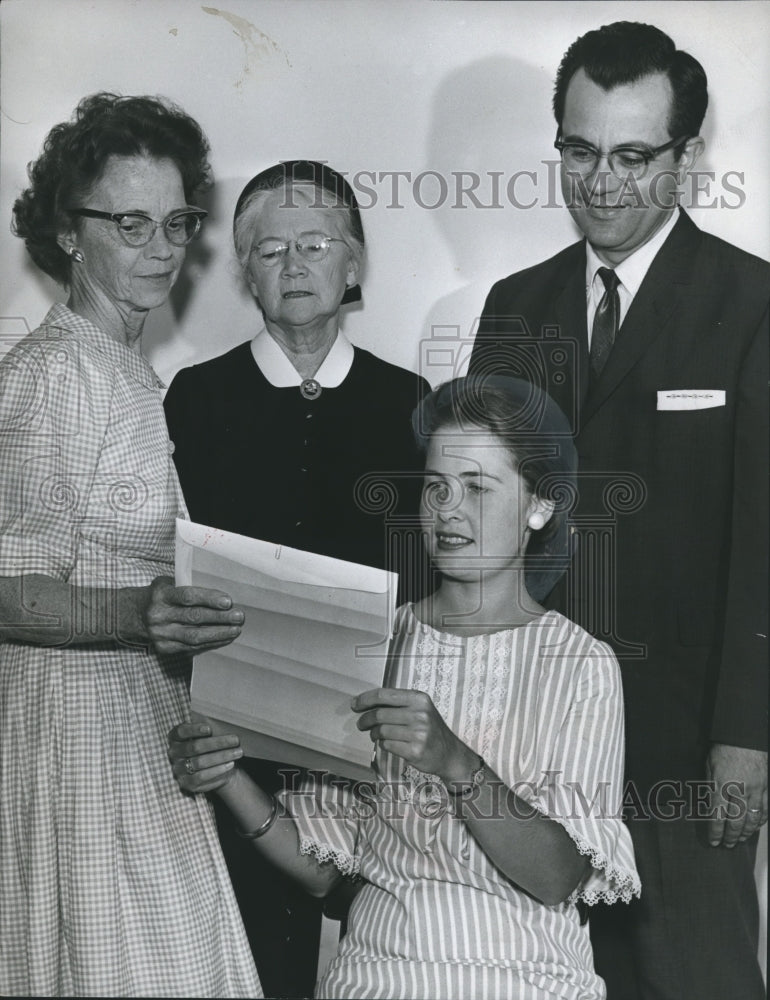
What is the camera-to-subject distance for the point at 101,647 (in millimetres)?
1773

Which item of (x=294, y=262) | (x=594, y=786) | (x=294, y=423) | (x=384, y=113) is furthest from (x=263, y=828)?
(x=384, y=113)

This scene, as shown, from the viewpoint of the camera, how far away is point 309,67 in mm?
1927

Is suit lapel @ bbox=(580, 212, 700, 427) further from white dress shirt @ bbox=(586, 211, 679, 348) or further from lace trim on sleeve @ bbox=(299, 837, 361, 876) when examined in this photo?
lace trim on sleeve @ bbox=(299, 837, 361, 876)

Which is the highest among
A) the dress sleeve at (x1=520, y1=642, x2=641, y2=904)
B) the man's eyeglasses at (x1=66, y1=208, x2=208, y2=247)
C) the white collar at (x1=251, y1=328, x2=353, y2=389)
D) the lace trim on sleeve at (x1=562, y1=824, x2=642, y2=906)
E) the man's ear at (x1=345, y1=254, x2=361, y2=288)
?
the man's eyeglasses at (x1=66, y1=208, x2=208, y2=247)

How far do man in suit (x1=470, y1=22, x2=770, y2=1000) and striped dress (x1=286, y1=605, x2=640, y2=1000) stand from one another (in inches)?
4.6

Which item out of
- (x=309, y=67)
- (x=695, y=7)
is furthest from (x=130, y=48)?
(x=695, y=7)

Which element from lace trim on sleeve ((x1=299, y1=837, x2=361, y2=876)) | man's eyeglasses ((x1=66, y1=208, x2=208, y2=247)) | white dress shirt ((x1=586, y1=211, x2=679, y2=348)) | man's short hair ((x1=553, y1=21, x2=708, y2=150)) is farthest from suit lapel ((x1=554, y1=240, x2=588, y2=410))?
lace trim on sleeve ((x1=299, y1=837, x2=361, y2=876))

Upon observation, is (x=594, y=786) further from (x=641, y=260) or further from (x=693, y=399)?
(x=641, y=260)

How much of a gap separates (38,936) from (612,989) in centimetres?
91

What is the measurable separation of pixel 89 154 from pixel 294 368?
48cm

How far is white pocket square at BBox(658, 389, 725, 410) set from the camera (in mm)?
1831

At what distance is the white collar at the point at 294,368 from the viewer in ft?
6.25

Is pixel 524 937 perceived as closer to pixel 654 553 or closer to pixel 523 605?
pixel 523 605

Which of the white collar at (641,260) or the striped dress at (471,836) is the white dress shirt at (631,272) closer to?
the white collar at (641,260)
